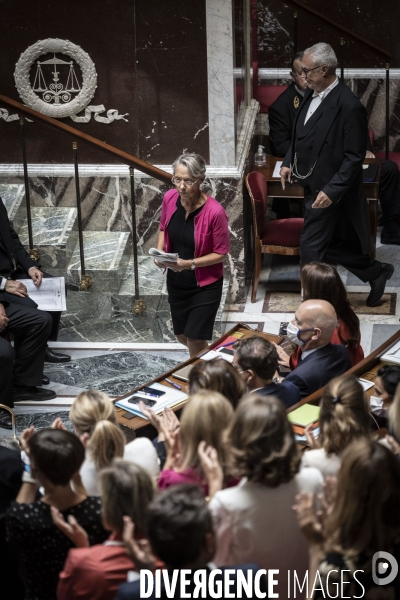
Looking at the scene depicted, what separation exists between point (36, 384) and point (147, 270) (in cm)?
143

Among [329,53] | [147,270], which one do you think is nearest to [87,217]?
[147,270]

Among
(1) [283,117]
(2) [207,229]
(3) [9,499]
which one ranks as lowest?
(3) [9,499]

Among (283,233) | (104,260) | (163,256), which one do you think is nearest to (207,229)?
(163,256)

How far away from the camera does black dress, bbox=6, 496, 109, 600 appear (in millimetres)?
2949

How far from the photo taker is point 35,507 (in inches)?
117

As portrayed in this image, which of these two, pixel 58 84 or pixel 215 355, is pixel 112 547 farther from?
pixel 58 84

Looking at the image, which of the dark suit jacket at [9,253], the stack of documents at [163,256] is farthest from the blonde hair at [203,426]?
the dark suit jacket at [9,253]

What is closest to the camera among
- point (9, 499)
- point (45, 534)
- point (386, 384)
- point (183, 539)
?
point (183, 539)

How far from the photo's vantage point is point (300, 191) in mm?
6895

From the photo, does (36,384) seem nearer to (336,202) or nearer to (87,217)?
(87,217)

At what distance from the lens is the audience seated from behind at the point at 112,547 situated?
2674 mm

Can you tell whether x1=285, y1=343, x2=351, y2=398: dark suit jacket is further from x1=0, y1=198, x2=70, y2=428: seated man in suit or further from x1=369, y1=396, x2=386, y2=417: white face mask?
x1=0, y1=198, x2=70, y2=428: seated man in suit

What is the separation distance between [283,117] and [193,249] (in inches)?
110

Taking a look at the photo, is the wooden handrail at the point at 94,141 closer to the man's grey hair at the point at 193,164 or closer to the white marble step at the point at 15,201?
the white marble step at the point at 15,201
